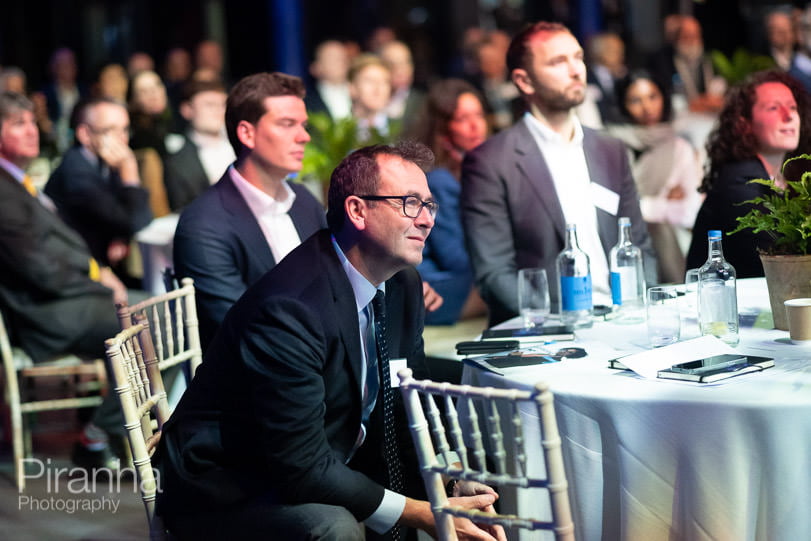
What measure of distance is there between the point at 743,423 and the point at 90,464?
307 cm

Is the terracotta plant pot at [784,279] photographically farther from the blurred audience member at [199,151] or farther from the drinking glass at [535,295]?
the blurred audience member at [199,151]

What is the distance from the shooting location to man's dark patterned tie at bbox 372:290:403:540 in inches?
88.4

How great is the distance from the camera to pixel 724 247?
130 inches

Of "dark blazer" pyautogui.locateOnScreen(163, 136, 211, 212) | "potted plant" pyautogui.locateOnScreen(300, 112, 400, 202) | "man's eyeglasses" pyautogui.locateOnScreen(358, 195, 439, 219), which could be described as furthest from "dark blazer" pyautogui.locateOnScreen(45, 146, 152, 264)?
"man's eyeglasses" pyautogui.locateOnScreen(358, 195, 439, 219)

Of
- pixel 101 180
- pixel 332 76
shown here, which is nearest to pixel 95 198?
pixel 101 180

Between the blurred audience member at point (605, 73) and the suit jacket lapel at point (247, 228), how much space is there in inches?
163

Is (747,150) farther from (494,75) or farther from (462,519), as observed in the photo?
(494,75)

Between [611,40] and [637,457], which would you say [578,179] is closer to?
[637,457]

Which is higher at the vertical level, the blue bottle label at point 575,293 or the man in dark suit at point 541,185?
the man in dark suit at point 541,185

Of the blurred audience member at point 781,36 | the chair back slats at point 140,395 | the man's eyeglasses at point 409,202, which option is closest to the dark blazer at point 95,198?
the chair back slats at point 140,395

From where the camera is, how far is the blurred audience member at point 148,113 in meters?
6.70

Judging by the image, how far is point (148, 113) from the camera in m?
6.95

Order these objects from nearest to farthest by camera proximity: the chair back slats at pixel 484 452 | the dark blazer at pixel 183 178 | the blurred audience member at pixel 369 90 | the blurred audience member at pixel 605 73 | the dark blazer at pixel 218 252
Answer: the chair back slats at pixel 484 452 < the dark blazer at pixel 218 252 < the dark blazer at pixel 183 178 < the blurred audience member at pixel 369 90 < the blurred audience member at pixel 605 73

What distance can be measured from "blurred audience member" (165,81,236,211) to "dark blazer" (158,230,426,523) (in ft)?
12.9
